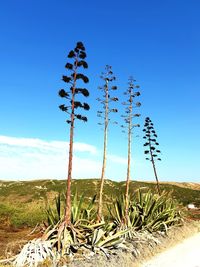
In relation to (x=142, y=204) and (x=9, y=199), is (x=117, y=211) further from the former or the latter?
(x=9, y=199)

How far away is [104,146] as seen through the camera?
59.7 ft

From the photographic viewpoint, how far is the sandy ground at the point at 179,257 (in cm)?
1169

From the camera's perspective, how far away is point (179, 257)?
12719 mm

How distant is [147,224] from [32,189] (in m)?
31.6

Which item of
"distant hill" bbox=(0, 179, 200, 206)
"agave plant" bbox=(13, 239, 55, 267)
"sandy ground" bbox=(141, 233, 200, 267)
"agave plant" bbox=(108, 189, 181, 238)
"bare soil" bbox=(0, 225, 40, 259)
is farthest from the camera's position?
"distant hill" bbox=(0, 179, 200, 206)

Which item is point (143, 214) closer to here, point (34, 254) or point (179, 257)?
point (179, 257)

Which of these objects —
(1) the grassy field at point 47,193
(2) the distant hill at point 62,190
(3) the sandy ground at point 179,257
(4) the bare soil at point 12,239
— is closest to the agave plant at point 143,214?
(3) the sandy ground at point 179,257

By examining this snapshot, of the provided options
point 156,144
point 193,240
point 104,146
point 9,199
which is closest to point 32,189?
point 9,199

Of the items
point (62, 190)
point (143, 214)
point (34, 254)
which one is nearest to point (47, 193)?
point (62, 190)

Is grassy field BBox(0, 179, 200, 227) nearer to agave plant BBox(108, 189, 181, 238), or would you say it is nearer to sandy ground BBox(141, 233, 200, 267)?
agave plant BBox(108, 189, 181, 238)

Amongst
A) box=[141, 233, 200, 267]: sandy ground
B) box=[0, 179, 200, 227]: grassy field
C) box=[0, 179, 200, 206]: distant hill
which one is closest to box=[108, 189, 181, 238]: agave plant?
box=[141, 233, 200, 267]: sandy ground

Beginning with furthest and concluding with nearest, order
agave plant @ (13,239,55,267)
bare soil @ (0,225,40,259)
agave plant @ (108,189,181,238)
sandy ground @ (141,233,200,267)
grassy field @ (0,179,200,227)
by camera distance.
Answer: grassy field @ (0,179,200,227), agave plant @ (108,189,181,238), sandy ground @ (141,233,200,267), bare soil @ (0,225,40,259), agave plant @ (13,239,55,267)

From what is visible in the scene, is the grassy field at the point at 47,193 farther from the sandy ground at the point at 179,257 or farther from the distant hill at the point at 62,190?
the sandy ground at the point at 179,257

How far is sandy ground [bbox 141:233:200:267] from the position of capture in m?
11.7
